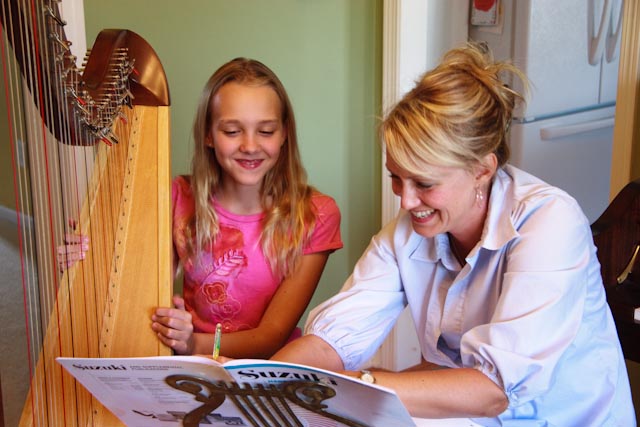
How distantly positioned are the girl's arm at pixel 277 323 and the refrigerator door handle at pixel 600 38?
147cm

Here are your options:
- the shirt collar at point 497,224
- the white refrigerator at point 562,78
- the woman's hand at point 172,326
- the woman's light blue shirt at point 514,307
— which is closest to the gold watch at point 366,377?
the woman's light blue shirt at point 514,307

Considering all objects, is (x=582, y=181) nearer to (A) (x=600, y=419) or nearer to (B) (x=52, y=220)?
(A) (x=600, y=419)

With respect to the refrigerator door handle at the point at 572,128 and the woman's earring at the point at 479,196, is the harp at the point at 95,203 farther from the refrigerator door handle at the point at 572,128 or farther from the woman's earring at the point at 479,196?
the refrigerator door handle at the point at 572,128

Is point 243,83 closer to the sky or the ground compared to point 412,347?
closer to the sky

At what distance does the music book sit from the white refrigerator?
1.74 metres

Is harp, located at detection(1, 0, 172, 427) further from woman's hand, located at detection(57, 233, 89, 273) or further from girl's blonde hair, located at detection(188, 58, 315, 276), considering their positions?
girl's blonde hair, located at detection(188, 58, 315, 276)

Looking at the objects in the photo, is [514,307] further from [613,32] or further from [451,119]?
[613,32]

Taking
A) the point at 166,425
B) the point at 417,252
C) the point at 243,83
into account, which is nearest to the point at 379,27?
the point at 243,83

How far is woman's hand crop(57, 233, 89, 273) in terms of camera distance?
4.45 ft

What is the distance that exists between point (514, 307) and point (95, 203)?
2.70 ft

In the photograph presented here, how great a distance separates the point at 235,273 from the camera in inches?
68.4

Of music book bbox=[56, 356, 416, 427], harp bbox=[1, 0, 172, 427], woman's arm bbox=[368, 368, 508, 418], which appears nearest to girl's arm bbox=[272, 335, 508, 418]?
woman's arm bbox=[368, 368, 508, 418]

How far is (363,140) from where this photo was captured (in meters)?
2.49

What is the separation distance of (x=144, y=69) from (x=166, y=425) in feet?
2.39
